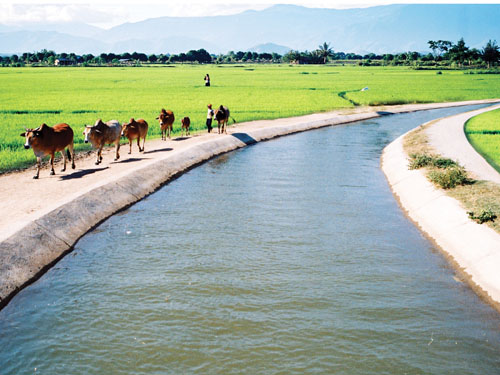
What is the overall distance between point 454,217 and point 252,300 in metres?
7.11

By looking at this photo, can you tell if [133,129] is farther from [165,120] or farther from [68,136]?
[165,120]

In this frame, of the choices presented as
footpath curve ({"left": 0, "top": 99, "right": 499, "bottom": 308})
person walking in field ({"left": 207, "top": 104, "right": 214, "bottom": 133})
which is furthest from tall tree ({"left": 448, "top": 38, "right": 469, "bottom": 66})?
footpath curve ({"left": 0, "top": 99, "right": 499, "bottom": 308})

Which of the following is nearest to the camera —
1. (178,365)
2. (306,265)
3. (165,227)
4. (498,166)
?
(178,365)

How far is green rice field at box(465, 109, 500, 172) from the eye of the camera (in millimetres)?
23619

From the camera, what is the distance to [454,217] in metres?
14.1

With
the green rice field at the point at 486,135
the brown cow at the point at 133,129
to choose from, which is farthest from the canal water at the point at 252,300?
the green rice field at the point at 486,135

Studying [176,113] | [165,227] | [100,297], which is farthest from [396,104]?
[100,297]

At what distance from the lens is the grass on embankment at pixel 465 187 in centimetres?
1343

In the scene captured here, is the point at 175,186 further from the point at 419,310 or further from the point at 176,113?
the point at 176,113

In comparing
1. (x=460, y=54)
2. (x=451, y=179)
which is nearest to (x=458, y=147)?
(x=451, y=179)

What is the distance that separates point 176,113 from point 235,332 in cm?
3074

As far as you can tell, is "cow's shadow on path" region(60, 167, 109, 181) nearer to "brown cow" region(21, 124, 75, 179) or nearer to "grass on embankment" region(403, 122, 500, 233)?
"brown cow" region(21, 124, 75, 179)

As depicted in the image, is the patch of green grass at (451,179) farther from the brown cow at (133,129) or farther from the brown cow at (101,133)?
the brown cow at (133,129)

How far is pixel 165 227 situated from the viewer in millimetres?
14359
